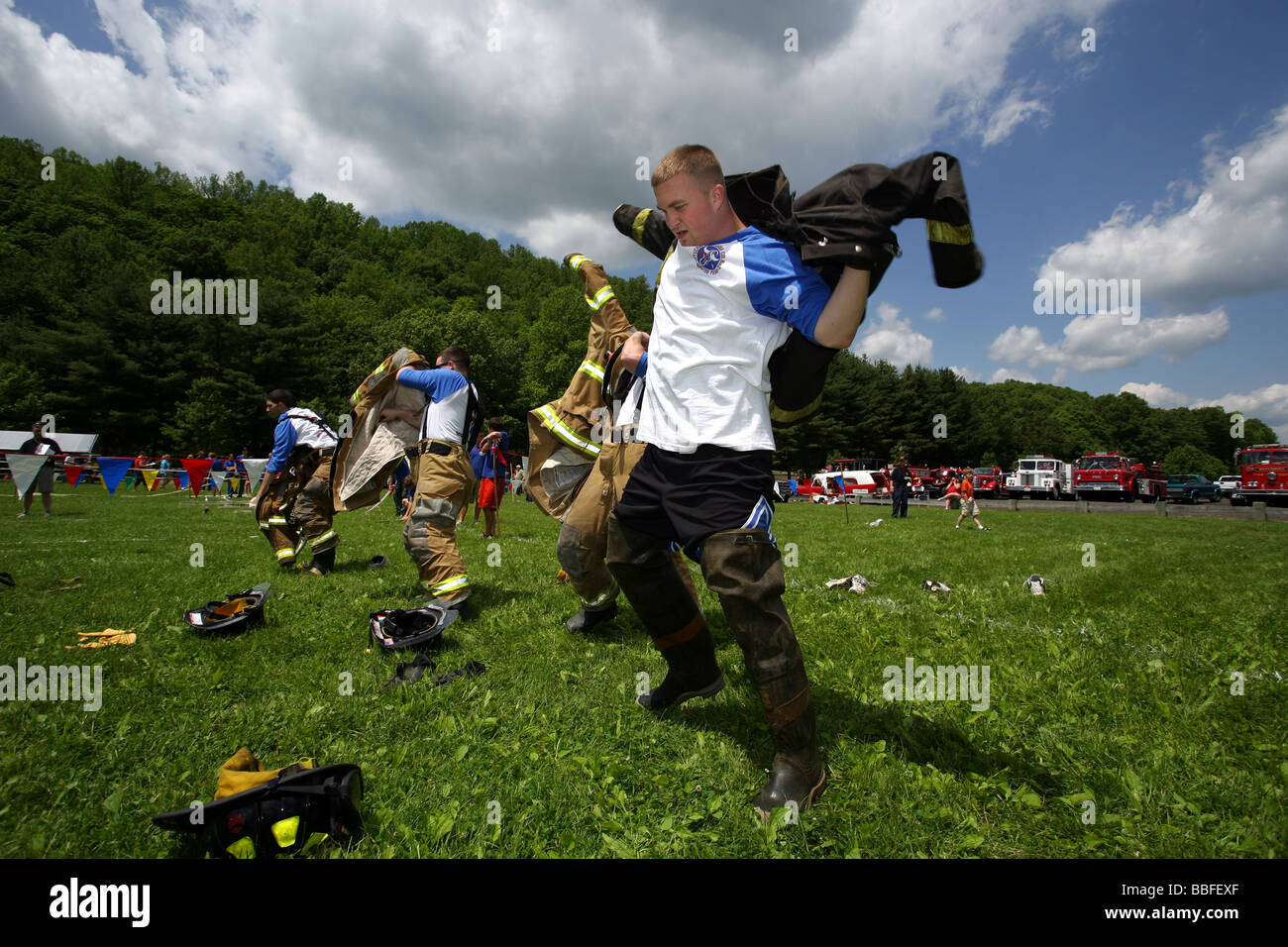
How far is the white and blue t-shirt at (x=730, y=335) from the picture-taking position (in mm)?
2160

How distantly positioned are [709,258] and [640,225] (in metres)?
0.82

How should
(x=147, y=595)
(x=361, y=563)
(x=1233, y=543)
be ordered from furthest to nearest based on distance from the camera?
1. (x=1233, y=543)
2. (x=361, y=563)
3. (x=147, y=595)

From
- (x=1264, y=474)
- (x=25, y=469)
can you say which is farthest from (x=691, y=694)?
(x=1264, y=474)

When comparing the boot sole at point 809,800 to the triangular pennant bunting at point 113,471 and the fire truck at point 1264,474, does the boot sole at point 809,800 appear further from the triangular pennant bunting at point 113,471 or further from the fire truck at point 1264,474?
the fire truck at point 1264,474

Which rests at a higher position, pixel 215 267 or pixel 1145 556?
pixel 215 267

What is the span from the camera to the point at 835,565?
7.64 meters

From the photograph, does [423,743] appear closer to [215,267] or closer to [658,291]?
[658,291]

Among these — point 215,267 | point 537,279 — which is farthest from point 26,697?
point 537,279

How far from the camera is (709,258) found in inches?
92.0

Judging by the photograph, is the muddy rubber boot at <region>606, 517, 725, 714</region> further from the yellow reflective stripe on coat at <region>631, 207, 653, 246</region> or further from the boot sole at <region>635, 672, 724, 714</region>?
the yellow reflective stripe on coat at <region>631, 207, 653, 246</region>

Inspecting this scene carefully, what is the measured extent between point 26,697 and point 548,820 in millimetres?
2991

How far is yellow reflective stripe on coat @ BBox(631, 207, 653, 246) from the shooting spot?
2984mm

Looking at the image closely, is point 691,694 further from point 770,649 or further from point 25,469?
point 25,469

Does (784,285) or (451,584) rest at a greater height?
(784,285)
